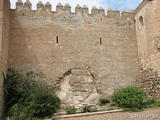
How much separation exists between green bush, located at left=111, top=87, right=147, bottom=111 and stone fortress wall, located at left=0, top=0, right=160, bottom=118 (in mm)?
1462

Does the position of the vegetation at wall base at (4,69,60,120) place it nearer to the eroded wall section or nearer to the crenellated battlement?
the crenellated battlement

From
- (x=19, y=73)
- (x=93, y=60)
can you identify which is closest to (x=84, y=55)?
(x=93, y=60)

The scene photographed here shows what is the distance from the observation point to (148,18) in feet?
32.2

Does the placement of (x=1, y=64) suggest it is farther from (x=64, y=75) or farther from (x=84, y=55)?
(x=84, y=55)

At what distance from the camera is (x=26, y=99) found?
8070 mm

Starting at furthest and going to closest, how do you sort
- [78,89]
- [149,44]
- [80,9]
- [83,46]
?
[80,9]
[83,46]
[149,44]
[78,89]

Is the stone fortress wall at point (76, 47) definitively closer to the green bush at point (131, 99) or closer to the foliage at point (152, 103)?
the green bush at point (131, 99)

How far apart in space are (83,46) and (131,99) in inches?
172

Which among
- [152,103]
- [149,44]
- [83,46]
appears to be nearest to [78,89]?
[83,46]

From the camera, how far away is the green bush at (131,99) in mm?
8086

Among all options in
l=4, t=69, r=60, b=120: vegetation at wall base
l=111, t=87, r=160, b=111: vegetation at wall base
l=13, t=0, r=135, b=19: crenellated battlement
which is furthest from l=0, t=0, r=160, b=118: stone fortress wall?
l=111, t=87, r=160, b=111: vegetation at wall base

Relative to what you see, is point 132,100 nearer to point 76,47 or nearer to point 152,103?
point 152,103

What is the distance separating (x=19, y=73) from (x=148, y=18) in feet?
27.2

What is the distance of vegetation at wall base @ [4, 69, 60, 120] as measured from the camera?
7.11 metres
